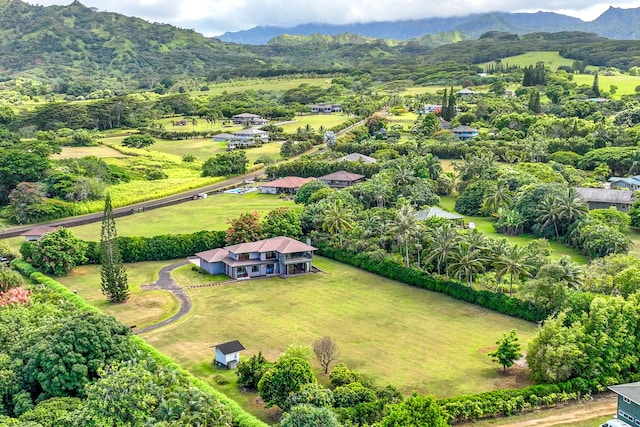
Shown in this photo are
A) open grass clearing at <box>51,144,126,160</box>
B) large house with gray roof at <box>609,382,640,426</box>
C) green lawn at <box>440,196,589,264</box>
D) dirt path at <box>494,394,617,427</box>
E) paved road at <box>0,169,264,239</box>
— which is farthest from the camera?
open grass clearing at <box>51,144,126,160</box>

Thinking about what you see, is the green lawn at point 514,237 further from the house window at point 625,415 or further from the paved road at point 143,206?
the paved road at point 143,206

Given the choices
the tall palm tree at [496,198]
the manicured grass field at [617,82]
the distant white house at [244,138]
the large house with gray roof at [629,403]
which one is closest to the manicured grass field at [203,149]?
the distant white house at [244,138]

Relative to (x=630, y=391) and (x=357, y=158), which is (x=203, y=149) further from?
(x=630, y=391)

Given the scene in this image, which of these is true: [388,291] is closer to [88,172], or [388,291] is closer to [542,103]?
[88,172]

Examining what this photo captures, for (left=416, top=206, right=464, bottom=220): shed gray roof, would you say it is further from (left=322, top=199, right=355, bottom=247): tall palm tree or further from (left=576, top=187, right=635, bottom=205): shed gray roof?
(left=576, top=187, right=635, bottom=205): shed gray roof

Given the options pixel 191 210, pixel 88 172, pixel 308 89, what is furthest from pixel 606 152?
pixel 308 89

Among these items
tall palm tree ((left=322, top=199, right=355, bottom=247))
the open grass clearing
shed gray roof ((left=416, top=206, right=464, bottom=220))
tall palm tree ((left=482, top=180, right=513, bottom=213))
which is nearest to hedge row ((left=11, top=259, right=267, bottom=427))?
tall palm tree ((left=322, top=199, right=355, bottom=247))
